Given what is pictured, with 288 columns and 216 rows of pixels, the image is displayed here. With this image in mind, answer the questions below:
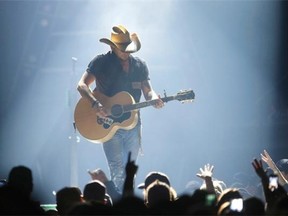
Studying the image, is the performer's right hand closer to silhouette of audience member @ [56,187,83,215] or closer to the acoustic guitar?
the acoustic guitar

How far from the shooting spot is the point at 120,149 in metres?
6.98

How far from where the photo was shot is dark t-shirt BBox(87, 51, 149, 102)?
703 centimetres

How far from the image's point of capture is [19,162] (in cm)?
1341

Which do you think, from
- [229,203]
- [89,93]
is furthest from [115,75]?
[229,203]

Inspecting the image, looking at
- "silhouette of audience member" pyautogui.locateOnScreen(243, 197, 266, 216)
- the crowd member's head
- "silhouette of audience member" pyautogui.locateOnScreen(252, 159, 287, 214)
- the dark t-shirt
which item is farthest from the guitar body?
"silhouette of audience member" pyautogui.locateOnScreen(243, 197, 266, 216)

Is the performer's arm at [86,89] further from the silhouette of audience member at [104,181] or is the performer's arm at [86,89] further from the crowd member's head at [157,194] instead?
the crowd member's head at [157,194]

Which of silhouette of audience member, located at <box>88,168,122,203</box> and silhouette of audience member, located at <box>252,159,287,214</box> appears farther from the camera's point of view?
silhouette of audience member, located at <box>88,168,122,203</box>

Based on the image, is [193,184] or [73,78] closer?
[193,184]

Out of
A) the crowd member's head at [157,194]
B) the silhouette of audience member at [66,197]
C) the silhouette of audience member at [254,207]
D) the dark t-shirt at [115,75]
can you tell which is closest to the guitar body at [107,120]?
the dark t-shirt at [115,75]

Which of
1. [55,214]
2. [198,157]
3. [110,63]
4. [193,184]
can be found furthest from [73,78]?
[55,214]

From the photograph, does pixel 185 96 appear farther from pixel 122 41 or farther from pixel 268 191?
pixel 268 191

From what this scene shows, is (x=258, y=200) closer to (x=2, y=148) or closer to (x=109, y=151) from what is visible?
(x=109, y=151)

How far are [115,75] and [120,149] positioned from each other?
31.4 inches

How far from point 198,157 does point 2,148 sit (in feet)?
13.1
